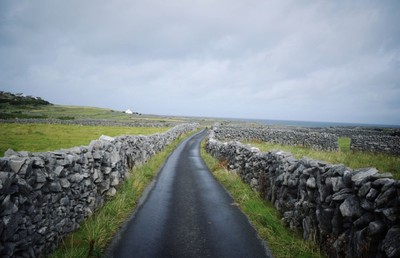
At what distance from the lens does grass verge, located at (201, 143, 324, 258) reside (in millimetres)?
7051

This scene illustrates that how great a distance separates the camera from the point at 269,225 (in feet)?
28.8

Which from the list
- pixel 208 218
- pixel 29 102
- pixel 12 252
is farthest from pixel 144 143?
pixel 29 102

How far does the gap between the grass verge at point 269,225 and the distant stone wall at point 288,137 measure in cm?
2643

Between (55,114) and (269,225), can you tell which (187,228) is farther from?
(55,114)

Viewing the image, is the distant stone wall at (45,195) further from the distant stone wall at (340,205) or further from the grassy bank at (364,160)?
the grassy bank at (364,160)

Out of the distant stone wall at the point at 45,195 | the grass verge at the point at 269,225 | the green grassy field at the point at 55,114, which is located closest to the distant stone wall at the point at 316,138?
the grass verge at the point at 269,225

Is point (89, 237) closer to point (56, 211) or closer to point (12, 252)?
point (56, 211)

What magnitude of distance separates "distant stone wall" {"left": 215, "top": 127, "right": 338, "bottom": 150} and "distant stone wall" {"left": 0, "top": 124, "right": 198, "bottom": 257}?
3295 cm

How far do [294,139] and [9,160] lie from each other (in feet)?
129

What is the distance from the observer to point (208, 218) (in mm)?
9422

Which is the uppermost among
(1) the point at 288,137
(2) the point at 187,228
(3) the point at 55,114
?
(3) the point at 55,114

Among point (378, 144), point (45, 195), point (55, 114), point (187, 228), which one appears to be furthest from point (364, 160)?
point (55, 114)

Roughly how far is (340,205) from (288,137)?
35.6m

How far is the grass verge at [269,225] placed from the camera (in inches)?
278
